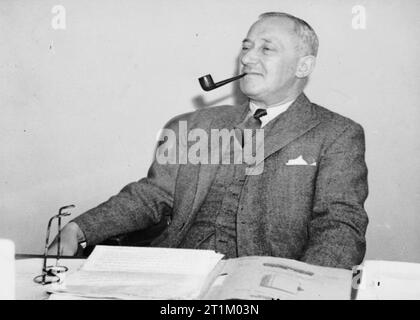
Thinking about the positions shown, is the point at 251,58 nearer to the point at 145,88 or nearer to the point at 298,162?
the point at 298,162

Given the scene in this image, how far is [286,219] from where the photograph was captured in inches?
68.1

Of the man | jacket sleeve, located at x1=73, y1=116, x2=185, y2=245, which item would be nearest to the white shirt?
the man

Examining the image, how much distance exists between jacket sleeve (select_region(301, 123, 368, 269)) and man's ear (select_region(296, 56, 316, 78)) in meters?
0.29

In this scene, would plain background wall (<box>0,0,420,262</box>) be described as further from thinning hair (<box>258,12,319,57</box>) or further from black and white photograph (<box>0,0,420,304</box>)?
thinning hair (<box>258,12,319,57</box>)

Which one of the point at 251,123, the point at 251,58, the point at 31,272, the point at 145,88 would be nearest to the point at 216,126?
the point at 251,123

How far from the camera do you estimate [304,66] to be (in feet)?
6.37

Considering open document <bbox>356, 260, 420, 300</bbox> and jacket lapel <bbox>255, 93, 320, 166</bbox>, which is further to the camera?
jacket lapel <bbox>255, 93, 320, 166</bbox>

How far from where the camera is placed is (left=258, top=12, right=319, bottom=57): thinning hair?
1895mm

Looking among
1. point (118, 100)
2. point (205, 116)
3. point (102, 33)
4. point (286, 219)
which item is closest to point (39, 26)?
point (102, 33)

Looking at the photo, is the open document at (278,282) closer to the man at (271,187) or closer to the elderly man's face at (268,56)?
the man at (271,187)

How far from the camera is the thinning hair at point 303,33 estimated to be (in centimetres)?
189

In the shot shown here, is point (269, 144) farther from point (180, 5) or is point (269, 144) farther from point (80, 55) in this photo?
point (80, 55)

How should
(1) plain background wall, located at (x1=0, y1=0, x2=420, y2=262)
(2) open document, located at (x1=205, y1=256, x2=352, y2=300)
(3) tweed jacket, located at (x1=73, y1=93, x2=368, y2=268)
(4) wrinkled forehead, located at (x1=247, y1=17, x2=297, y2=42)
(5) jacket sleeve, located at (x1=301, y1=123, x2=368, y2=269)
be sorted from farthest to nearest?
(1) plain background wall, located at (x1=0, y1=0, x2=420, y2=262) → (4) wrinkled forehead, located at (x1=247, y1=17, x2=297, y2=42) → (3) tweed jacket, located at (x1=73, y1=93, x2=368, y2=268) → (5) jacket sleeve, located at (x1=301, y1=123, x2=368, y2=269) → (2) open document, located at (x1=205, y1=256, x2=352, y2=300)
